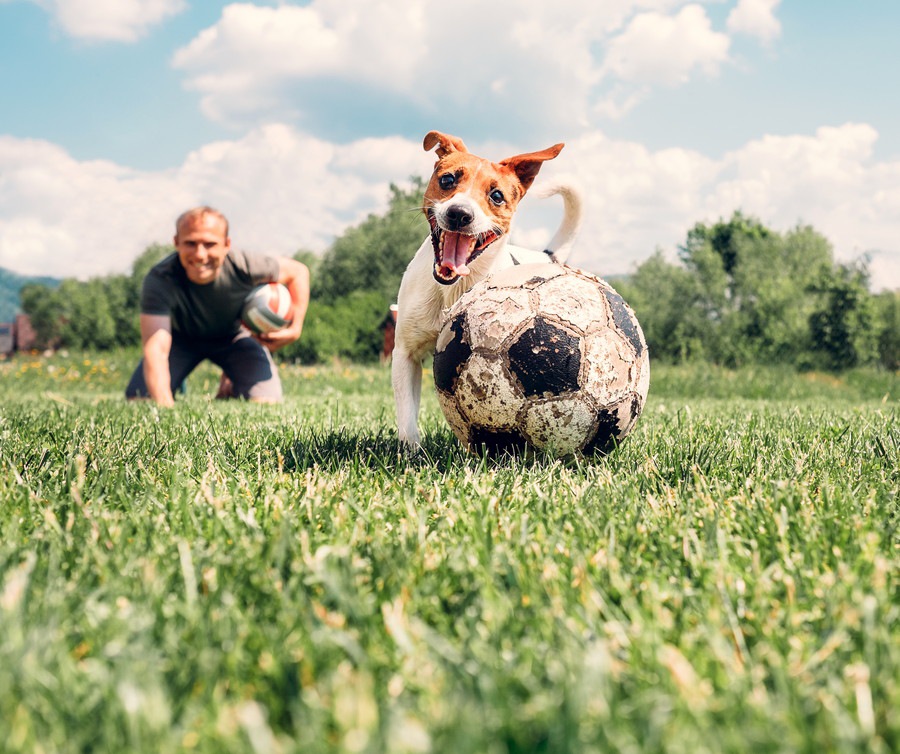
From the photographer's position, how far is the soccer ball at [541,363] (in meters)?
3.04

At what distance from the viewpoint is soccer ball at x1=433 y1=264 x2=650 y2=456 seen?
304cm

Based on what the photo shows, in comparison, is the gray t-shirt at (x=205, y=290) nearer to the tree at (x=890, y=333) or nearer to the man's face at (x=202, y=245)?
the man's face at (x=202, y=245)

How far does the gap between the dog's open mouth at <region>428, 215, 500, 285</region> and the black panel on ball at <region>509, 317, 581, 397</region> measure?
0.57 m

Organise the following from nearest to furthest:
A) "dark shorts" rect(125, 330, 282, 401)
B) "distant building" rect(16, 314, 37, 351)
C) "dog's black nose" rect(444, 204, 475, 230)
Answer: "dog's black nose" rect(444, 204, 475, 230) → "dark shorts" rect(125, 330, 282, 401) → "distant building" rect(16, 314, 37, 351)

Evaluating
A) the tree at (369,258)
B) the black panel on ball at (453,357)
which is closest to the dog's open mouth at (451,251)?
the black panel on ball at (453,357)

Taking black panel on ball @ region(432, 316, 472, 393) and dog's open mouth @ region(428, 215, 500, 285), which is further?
dog's open mouth @ region(428, 215, 500, 285)

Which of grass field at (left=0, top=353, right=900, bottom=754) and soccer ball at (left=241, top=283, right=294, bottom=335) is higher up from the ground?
soccer ball at (left=241, top=283, right=294, bottom=335)

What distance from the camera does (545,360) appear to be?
3.03 m

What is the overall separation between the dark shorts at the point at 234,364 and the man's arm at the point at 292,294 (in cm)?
39

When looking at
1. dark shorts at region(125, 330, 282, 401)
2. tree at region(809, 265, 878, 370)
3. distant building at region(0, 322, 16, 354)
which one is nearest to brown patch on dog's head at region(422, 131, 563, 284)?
dark shorts at region(125, 330, 282, 401)

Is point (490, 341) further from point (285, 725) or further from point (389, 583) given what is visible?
point (285, 725)

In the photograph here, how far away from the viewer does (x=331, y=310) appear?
29453 millimetres

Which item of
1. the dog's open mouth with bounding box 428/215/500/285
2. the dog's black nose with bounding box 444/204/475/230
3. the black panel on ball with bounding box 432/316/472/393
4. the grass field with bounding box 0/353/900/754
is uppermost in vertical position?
the dog's black nose with bounding box 444/204/475/230

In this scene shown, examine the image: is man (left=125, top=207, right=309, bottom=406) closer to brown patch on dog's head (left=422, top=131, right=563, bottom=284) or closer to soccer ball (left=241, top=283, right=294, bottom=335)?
soccer ball (left=241, top=283, right=294, bottom=335)
